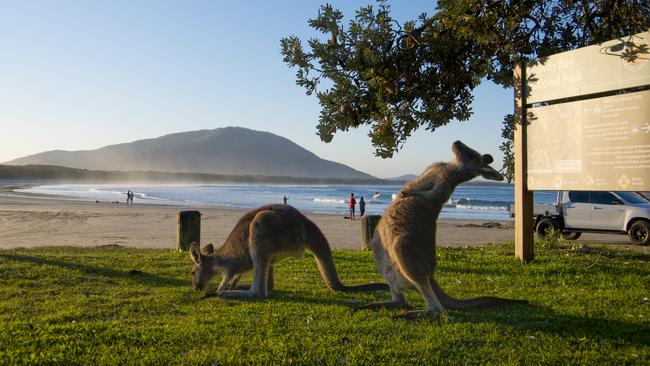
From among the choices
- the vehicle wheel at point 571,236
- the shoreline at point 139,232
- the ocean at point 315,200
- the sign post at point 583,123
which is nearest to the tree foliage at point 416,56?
the sign post at point 583,123

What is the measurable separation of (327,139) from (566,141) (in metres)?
4.42

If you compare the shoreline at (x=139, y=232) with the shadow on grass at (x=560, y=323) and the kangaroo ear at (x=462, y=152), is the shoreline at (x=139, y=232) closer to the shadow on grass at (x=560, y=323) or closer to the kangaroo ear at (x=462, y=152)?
the shadow on grass at (x=560, y=323)

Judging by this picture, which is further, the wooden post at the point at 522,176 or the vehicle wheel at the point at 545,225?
the vehicle wheel at the point at 545,225

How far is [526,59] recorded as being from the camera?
11.0m

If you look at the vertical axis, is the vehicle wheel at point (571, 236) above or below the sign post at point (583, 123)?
below

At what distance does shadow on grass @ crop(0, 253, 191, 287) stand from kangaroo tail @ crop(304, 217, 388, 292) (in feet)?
8.50

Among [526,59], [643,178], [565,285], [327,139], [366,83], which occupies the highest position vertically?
[526,59]

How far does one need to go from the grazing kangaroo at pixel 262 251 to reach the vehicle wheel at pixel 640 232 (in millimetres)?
15901

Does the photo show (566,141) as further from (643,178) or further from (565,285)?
(565,285)

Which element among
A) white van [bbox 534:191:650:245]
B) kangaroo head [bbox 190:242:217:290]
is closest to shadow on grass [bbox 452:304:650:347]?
kangaroo head [bbox 190:242:217:290]

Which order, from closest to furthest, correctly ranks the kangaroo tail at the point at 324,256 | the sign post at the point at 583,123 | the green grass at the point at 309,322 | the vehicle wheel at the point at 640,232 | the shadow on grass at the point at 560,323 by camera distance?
the green grass at the point at 309,322
the shadow on grass at the point at 560,323
the kangaroo tail at the point at 324,256
the sign post at the point at 583,123
the vehicle wheel at the point at 640,232

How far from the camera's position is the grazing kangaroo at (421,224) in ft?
18.1

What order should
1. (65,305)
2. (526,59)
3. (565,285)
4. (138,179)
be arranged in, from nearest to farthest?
(65,305) → (565,285) → (526,59) → (138,179)

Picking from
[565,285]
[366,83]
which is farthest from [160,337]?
[565,285]
